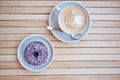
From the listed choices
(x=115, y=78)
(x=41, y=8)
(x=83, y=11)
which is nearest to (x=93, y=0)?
(x=83, y=11)

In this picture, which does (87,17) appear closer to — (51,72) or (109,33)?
(109,33)

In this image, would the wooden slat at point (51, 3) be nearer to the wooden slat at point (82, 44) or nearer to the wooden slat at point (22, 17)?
the wooden slat at point (22, 17)

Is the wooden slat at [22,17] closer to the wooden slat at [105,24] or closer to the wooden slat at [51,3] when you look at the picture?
the wooden slat at [51,3]

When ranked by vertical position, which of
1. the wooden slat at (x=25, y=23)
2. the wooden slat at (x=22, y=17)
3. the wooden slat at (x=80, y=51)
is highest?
the wooden slat at (x=22, y=17)

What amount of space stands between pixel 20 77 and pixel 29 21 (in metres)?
0.22

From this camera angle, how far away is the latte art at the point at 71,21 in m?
0.77

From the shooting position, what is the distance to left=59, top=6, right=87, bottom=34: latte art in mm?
772

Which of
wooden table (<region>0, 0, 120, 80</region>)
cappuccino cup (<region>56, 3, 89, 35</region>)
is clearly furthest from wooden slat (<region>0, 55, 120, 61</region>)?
cappuccino cup (<region>56, 3, 89, 35</region>)

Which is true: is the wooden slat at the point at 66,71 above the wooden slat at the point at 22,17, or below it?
below

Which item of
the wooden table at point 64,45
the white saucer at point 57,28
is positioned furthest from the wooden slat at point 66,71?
the white saucer at point 57,28

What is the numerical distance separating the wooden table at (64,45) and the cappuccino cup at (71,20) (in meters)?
0.08

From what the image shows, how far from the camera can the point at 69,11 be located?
0.78m

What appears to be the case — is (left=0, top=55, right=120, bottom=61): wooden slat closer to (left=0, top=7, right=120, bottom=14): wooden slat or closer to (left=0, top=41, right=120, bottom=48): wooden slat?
(left=0, top=41, right=120, bottom=48): wooden slat

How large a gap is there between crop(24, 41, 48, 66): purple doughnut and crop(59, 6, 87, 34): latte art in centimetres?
11
